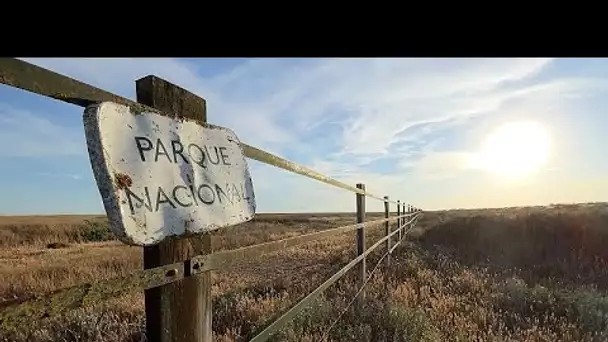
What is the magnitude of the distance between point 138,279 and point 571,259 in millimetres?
12214

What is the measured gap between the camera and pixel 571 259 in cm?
1152

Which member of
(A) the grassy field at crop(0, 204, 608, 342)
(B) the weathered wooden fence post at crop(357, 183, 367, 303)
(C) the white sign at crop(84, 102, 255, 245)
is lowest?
(A) the grassy field at crop(0, 204, 608, 342)

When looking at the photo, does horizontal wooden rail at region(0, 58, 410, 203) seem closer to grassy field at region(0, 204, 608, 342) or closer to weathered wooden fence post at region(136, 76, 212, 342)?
weathered wooden fence post at region(136, 76, 212, 342)

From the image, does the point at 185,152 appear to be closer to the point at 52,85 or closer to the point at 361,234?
the point at 52,85

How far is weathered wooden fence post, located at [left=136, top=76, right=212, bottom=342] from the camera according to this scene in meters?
1.47

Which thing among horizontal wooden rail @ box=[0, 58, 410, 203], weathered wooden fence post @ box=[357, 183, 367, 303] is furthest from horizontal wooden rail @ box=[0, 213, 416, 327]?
weathered wooden fence post @ box=[357, 183, 367, 303]

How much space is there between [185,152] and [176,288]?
1.36ft

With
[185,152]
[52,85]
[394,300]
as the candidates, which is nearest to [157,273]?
[185,152]

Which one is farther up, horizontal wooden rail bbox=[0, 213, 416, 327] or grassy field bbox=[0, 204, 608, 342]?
horizontal wooden rail bbox=[0, 213, 416, 327]

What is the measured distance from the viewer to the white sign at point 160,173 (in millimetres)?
1233

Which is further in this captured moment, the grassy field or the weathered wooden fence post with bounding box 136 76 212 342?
the grassy field

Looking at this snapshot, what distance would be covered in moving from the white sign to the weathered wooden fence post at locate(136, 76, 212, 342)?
62mm
